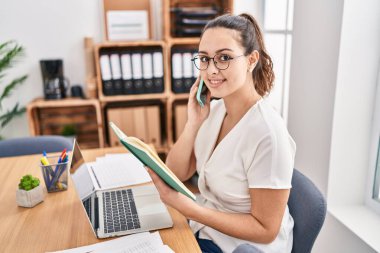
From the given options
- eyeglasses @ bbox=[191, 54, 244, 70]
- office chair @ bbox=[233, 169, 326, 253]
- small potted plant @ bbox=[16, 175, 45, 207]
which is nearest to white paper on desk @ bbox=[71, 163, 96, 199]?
small potted plant @ bbox=[16, 175, 45, 207]

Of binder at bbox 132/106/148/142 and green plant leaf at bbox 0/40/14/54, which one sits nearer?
A: green plant leaf at bbox 0/40/14/54

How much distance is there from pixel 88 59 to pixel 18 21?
619 mm

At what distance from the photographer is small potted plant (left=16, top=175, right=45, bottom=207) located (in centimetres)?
119

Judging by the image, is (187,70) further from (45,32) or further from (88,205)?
(88,205)

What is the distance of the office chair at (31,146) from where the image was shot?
1.85 meters

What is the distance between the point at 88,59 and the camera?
2.95 metres

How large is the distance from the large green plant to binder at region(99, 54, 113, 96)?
2.25ft

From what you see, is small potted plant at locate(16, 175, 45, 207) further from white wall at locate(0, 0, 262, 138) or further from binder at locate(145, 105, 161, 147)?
white wall at locate(0, 0, 262, 138)

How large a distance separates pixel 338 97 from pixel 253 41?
1.96 feet

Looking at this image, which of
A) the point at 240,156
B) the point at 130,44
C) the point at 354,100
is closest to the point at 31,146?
the point at 130,44

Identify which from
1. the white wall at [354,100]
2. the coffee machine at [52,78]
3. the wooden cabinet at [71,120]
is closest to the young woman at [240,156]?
the white wall at [354,100]

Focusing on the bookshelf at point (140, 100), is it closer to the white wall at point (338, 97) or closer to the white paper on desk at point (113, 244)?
the white wall at point (338, 97)

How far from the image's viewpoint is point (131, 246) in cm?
95

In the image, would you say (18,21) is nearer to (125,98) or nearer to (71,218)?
(125,98)
